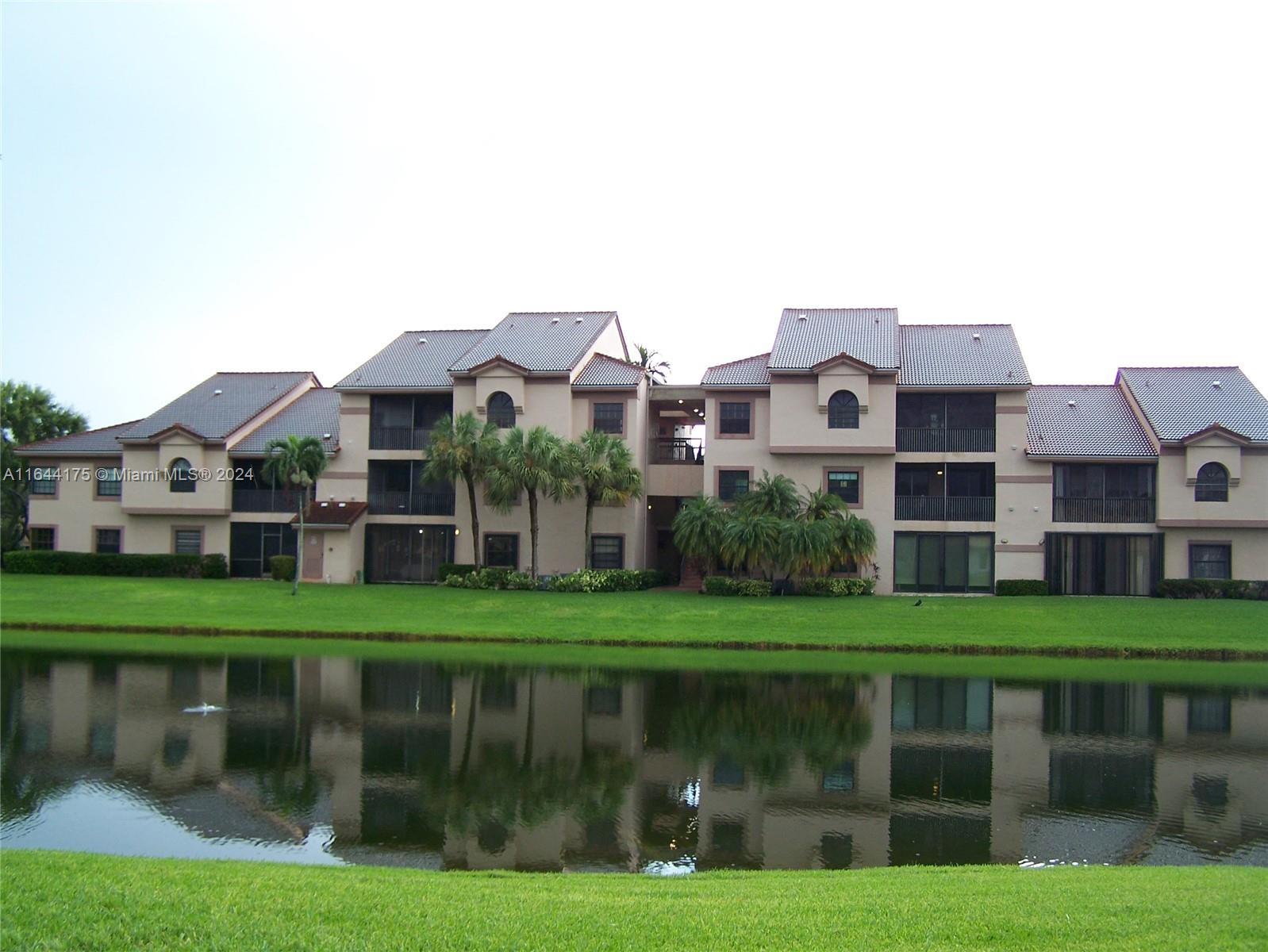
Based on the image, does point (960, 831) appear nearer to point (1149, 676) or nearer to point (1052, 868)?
point (1052, 868)

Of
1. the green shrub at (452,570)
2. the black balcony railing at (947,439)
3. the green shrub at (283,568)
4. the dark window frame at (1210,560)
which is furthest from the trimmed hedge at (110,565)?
the dark window frame at (1210,560)

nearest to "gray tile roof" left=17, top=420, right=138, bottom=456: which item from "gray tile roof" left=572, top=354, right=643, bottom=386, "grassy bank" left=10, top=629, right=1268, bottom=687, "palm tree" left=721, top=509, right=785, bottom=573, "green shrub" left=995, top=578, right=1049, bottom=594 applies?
"grassy bank" left=10, top=629, right=1268, bottom=687

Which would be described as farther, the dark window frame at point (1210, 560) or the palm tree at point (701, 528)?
the dark window frame at point (1210, 560)

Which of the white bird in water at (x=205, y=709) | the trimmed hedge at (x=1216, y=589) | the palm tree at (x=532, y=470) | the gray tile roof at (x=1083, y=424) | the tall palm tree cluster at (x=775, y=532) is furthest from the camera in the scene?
the gray tile roof at (x=1083, y=424)

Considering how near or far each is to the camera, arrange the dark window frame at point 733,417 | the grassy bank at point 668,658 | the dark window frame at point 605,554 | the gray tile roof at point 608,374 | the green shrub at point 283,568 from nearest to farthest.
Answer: the grassy bank at point 668,658 → the dark window frame at point 733,417 → the green shrub at point 283,568 → the gray tile roof at point 608,374 → the dark window frame at point 605,554

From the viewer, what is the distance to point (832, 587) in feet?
135

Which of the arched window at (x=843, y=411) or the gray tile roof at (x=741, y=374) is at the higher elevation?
the gray tile roof at (x=741, y=374)

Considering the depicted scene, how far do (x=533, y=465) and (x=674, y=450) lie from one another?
913cm

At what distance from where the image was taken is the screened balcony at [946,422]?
4391 cm

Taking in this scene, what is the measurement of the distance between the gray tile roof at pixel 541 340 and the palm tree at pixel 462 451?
10.5 feet

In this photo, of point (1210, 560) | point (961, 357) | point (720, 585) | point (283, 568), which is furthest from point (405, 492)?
point (1210, 560)

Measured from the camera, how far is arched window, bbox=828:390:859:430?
43562 millimetres

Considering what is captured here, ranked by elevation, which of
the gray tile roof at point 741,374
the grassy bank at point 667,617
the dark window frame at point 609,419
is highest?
the gray tile roof at point 741,374

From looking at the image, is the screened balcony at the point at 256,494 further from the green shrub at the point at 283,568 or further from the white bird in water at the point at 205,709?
the white bird in water at the point at 205,709
